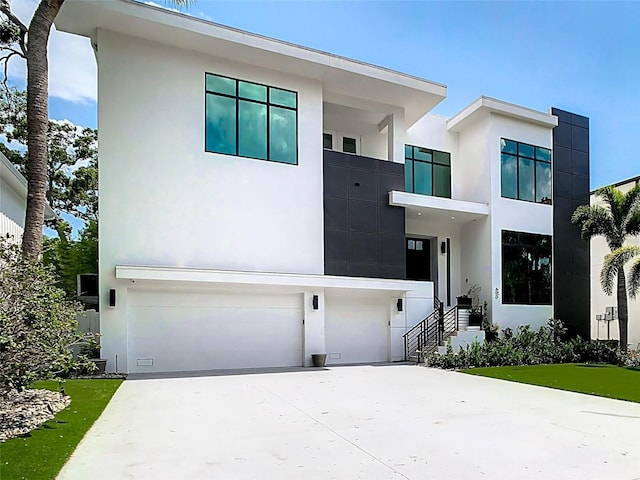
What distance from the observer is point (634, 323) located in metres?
21.4

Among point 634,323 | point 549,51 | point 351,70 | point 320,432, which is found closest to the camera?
point 320,432

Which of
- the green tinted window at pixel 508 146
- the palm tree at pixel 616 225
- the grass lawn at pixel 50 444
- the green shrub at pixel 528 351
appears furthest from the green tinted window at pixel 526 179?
the grass lawn at pixel 50 444

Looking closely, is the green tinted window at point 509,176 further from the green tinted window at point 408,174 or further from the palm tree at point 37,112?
the palm tree at point 37,112

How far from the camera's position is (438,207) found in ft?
55.5

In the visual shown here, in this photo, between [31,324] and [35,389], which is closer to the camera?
[31,324]

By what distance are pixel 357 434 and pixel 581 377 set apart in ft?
28.9

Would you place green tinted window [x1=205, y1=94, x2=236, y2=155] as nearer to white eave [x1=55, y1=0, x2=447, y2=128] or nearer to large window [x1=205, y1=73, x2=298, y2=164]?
large window [x1=205, y1=73, x2=298, y2=164]

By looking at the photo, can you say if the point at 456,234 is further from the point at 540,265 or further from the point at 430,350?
the point at 430,350

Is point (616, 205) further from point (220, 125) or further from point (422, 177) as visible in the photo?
point (220, 125)

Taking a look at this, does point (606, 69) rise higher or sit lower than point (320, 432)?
higher

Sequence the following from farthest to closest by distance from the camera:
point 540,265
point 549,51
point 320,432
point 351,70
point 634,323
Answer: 1. point 634,323
2. point 540,265
3. point 549,51
4. point 351,70
5. point 320,432

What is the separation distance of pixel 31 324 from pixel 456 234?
16392mm

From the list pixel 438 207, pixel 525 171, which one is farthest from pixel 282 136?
pixel 525 171

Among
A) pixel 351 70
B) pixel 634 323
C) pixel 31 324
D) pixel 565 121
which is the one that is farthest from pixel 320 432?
pixel 634 323
